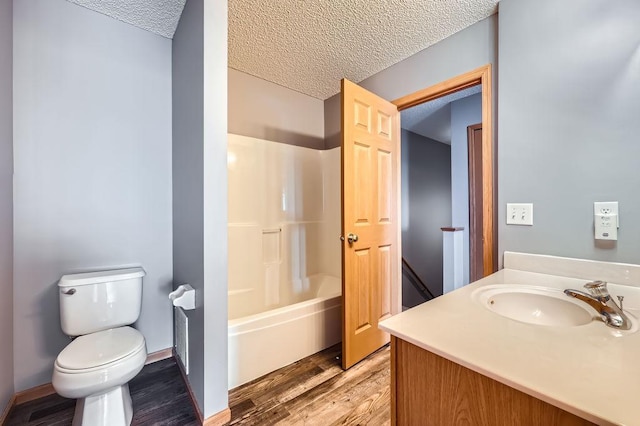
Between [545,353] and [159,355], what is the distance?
2.31m

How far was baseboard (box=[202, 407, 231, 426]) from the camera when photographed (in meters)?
1.30

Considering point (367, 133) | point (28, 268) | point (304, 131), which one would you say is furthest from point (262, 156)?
point (28, 268)

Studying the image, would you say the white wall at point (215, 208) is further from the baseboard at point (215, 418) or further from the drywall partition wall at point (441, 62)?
the drywall partition wall at point (441, 62)

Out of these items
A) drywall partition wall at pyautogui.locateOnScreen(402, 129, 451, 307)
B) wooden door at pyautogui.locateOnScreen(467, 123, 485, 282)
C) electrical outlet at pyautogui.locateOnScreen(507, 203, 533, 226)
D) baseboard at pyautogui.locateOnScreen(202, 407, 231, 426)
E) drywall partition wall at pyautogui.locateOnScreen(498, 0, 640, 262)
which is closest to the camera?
drywall partition wall at pyautogui.locateOnScreen(498, 0, 640, 262)

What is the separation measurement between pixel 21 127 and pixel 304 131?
2.12 meters

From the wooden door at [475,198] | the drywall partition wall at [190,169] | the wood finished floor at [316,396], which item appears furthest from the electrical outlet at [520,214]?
the drywall partition wall at [190,169]

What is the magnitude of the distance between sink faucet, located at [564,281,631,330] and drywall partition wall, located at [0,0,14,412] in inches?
101

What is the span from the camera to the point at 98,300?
150 cm

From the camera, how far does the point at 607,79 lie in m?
1.17

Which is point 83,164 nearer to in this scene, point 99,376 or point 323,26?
point 99,376

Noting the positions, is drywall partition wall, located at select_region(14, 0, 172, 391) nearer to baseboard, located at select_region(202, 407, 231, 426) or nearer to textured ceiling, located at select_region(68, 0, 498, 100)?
textured ceiling, located at select_region(68, 0, 498, 100)

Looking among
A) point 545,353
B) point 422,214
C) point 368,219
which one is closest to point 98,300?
point 368,219

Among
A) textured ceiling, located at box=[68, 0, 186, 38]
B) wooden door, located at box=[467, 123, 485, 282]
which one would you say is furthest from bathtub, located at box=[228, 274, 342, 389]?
textured ceiling, located at box=[68, 0, 186, 38]

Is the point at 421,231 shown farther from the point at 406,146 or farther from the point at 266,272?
the point at 266,272
